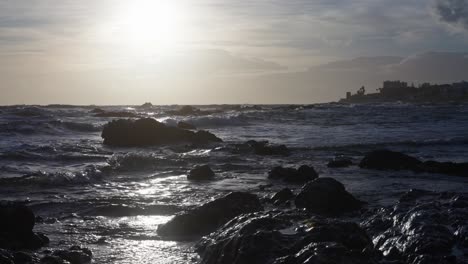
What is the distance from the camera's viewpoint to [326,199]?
9641 mm

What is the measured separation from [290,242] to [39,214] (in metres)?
5.94

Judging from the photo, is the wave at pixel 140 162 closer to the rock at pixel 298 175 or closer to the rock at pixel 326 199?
the rock at pixel 298 175

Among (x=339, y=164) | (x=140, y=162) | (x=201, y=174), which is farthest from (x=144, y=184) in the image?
(x=339, y=164)

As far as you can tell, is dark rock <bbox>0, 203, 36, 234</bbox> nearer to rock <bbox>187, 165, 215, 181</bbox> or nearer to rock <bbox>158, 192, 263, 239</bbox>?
rock <bbox>158, 192, 263, 239</bbox>

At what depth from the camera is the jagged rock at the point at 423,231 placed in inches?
243

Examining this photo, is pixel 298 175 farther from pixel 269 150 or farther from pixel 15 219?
pixel 15 219

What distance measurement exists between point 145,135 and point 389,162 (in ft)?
49.6

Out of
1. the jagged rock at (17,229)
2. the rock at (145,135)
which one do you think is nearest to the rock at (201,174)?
the jagged rock at (17,229)

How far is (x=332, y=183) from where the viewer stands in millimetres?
9961

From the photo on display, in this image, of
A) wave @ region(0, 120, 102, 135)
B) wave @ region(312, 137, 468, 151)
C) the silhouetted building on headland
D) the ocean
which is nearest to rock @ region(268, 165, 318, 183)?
the ocean

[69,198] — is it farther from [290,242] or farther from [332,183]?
[290,242]

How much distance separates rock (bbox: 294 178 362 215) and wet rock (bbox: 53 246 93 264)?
4.20 meters

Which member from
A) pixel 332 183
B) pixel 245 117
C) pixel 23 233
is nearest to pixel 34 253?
pixel 23 233

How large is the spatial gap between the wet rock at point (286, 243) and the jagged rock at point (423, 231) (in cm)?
42
